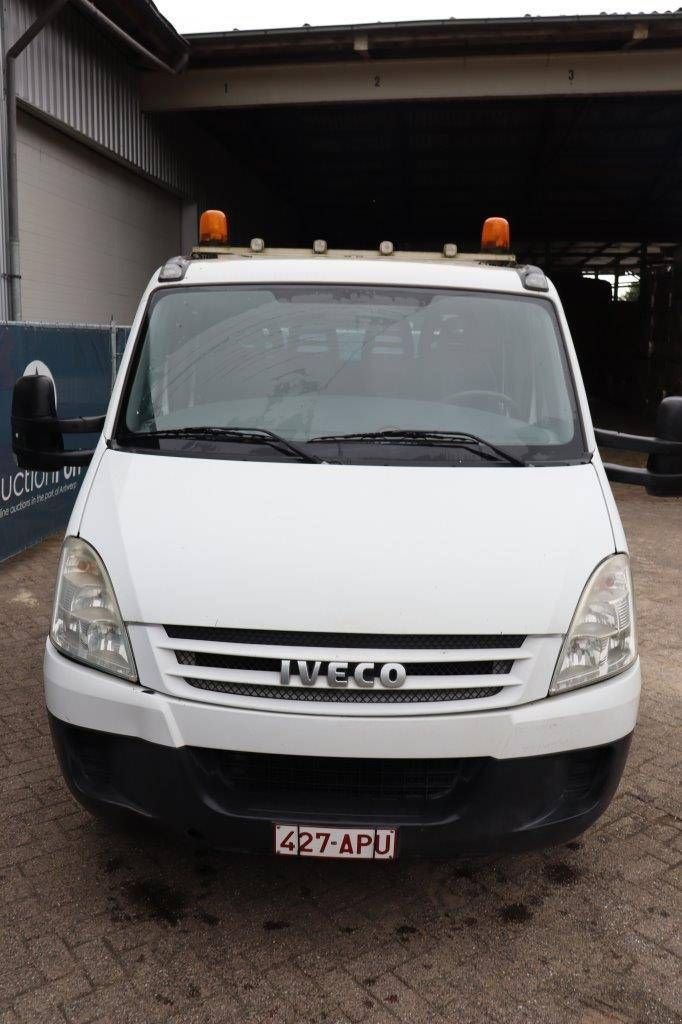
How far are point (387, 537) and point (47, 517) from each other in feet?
19.9

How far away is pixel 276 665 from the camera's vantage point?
2654 mm

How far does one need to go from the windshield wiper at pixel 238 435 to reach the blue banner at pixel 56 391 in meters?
4.25

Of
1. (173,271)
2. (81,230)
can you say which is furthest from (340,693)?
(81,230)

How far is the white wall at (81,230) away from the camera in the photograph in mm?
10789

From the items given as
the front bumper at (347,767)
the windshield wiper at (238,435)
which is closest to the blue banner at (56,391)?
the windshield wiper at (238,435)

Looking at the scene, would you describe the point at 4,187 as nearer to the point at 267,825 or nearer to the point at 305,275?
the point at 305,275

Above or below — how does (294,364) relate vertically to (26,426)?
above

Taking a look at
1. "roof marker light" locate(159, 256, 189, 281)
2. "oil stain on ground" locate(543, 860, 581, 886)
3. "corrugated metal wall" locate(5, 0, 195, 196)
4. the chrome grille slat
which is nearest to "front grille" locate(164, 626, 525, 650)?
the chrome grille slat

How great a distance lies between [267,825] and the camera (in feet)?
8.62

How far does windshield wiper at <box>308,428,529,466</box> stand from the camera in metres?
3.40

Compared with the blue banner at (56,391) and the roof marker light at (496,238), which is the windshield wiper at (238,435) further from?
the blue banner at (56,391)

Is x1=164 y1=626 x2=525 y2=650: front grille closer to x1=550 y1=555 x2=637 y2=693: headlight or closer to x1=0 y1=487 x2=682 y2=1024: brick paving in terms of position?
x1=550 y1=555 x2=637 y2=693: headlight

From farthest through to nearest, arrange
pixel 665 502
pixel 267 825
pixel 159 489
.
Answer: pixel 665 502, pixel 159 489, pixel 267 825

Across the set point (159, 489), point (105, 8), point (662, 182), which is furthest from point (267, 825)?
point (662, 182)
